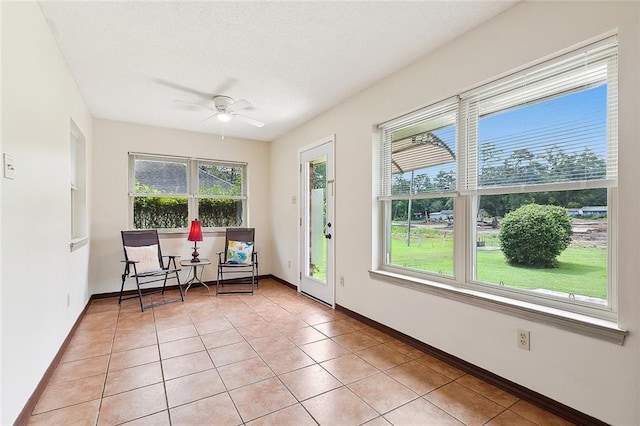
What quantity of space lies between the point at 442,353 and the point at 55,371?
284 cm

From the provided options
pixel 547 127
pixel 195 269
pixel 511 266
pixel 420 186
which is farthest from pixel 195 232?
pixel 547 127

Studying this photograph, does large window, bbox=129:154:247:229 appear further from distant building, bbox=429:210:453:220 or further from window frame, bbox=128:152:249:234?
distant building, bbox=429:210:453:220

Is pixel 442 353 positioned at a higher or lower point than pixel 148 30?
lower

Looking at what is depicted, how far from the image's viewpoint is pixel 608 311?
1.61 meters

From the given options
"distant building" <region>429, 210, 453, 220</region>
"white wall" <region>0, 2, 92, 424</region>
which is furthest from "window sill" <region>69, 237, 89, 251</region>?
"distant building" <region>429, 210, 453, 220</region>

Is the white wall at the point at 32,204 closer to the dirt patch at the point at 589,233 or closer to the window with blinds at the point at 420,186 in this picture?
the window with blinds at the point at 420,186

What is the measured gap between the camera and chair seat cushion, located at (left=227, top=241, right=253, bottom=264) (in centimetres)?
456

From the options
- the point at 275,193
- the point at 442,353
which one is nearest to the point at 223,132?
the point at 275,193

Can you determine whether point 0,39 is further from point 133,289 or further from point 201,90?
point 133,289

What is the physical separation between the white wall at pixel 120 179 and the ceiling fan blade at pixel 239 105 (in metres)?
1.43

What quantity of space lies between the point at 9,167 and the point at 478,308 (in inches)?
112

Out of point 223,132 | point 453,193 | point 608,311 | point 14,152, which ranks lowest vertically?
point 608,311

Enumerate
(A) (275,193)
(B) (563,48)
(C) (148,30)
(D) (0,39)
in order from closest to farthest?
(D) (0,39), (B) (563,48), (C) (148,30), (A) (275,193)

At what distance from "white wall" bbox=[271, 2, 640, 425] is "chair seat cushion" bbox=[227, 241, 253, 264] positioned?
5.40ft
